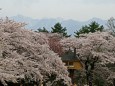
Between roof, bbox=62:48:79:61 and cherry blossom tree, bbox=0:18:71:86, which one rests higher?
cherry blossom tree, bbox=0:18:71:86

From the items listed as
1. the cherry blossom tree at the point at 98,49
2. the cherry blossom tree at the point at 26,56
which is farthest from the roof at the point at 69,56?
the cherry blossom tree at the point at 26,56

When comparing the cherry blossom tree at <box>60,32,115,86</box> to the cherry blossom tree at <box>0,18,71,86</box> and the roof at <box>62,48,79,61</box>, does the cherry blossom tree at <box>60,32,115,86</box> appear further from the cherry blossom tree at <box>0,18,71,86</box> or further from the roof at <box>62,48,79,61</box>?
the cherry blossom tree at <box>0,18,71,86</box>

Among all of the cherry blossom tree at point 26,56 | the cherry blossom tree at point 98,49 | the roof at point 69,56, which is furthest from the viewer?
the roof at point 69,56

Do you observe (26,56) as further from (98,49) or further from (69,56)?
(69,56)

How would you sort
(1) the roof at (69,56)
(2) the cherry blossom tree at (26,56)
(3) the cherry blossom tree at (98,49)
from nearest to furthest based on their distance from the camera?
(2) the cherry blossom tree at (26,56), (3) the cherry blossom tree at (98,49), (1) the roof at (69,56)

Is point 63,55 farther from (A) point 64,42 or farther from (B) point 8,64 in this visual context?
(B) point 8,64

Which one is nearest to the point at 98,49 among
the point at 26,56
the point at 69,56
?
the point at 69,56

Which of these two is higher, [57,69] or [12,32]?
[12,32]

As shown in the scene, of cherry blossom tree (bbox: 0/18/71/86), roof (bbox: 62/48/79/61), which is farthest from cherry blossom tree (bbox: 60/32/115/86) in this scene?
cherry blossom tree (bbox: 0/18/71/86)

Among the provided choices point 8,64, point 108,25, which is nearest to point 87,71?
point 108,25

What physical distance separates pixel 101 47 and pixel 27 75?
2347 cm

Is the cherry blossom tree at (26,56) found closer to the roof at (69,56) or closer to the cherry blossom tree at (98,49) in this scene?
the cherry blossom tree at (98,49)

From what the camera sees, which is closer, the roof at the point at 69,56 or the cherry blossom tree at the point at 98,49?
the cherry blossom tree at the point at 98,49

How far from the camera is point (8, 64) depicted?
1549cm
